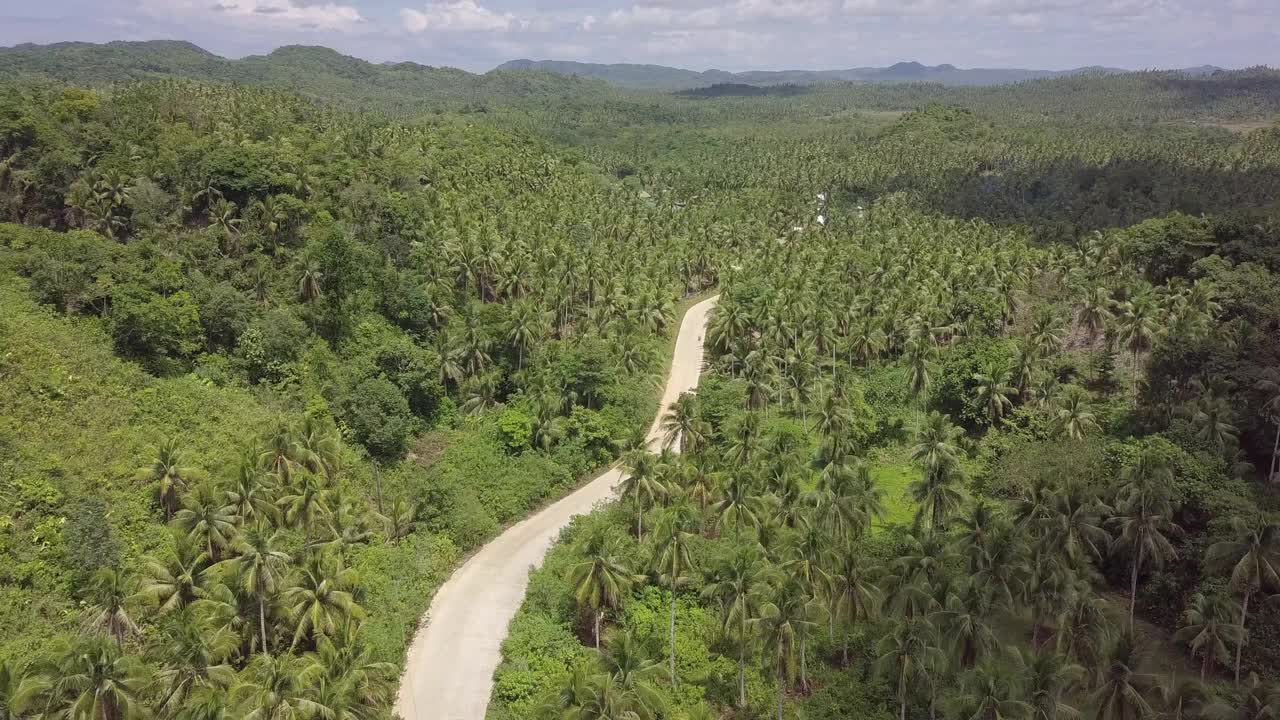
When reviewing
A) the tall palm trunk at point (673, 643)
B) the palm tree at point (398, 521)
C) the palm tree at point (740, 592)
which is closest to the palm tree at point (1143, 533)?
the palm tree at point (740, 592)

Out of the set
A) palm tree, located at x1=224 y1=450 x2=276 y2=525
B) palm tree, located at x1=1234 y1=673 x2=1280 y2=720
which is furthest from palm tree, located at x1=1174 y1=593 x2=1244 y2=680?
palm tree, located at x1=224 y1=450 x2=276 y2=525

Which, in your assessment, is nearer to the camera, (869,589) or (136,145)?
(869,589)

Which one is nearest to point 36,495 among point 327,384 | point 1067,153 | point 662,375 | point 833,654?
point 327,384

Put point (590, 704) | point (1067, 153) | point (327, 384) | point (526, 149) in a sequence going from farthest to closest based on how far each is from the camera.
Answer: point (1067, 153) → point (526, 149) → point (327, 384) → point (590, 704)

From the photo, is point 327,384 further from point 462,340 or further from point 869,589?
point 869,589

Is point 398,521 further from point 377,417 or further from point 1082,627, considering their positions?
point 1082,627

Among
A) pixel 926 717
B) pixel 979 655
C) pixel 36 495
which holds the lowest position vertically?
pixel 926 717

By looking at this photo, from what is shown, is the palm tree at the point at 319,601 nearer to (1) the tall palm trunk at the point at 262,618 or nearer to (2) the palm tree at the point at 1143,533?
(1) the tall palm trunk at the point at 262,618

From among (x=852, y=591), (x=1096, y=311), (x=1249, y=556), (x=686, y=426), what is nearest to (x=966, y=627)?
(x=852, y=591)
